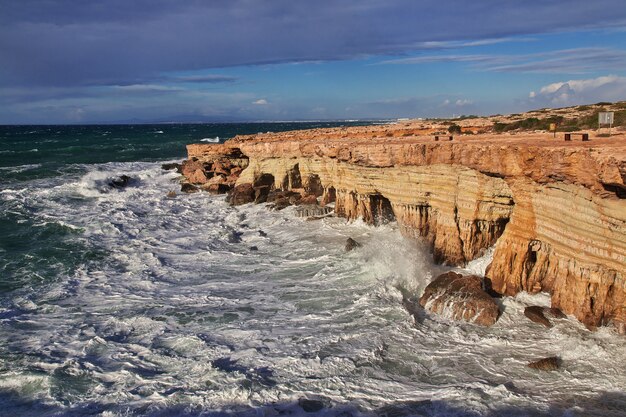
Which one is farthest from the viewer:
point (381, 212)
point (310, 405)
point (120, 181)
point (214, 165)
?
point (120, 181)

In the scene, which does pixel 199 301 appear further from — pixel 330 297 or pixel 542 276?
pixel 542 276

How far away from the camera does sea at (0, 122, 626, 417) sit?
9.27 m

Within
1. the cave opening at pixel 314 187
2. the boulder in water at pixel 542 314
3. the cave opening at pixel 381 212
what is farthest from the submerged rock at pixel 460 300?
the cave opening at pixel 314 187

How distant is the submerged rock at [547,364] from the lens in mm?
9761

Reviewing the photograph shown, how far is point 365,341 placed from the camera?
1138 cm

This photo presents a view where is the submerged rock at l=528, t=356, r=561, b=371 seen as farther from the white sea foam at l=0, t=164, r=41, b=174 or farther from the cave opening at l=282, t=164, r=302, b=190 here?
the white sea foam at l=0, t=164, r=41, b=174

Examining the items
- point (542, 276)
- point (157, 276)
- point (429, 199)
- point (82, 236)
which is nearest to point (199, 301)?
point (157, 276)

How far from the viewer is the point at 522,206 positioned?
12922mm

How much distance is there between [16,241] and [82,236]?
257cm

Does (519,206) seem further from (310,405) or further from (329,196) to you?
(329,196)

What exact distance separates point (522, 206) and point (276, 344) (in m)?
6.90

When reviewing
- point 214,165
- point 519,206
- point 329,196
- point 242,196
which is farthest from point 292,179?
point 519,206

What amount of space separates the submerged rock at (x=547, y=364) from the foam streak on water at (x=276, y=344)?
0.16 metres

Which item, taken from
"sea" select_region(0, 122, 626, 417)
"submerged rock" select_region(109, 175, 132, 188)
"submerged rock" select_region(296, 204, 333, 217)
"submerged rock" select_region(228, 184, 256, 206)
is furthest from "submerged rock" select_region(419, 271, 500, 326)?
"submerged rock" select_region(109, 175, 132, 188)
